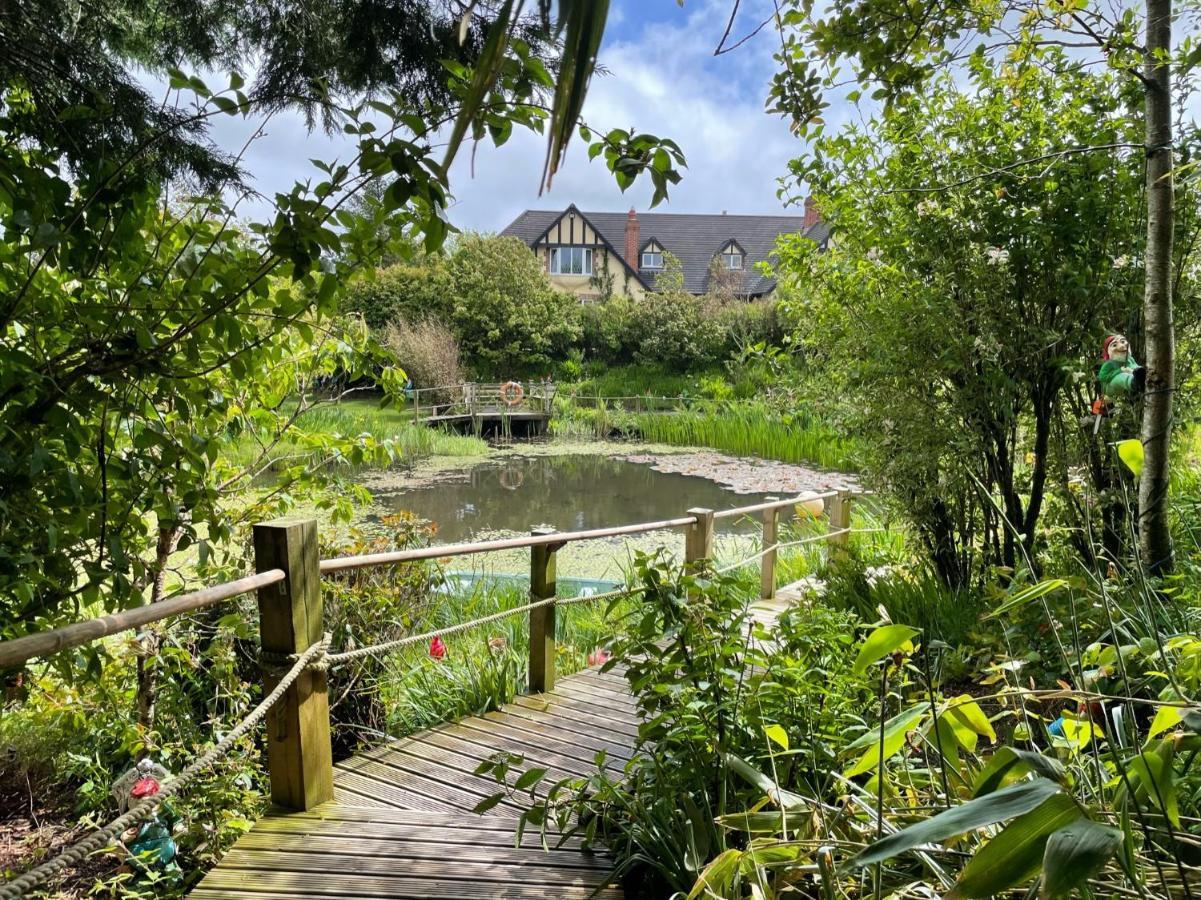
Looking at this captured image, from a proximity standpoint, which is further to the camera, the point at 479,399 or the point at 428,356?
the point at 428,356

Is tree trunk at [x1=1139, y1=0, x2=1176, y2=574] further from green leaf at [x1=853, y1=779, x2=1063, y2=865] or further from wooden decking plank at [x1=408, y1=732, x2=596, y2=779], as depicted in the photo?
green leaf at [x1=853, y1=779, x2=1063, y2=865]

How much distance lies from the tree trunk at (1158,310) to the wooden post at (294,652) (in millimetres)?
2268

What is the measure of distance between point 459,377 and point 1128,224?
17919mm

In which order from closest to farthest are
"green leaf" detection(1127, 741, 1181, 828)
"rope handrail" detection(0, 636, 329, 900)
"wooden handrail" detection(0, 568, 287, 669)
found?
"green leaf" detection(1127, 741, 1181, 828), "rope handrail" detection(0, 636, 329, 900), "wooden handrail" detection(0, 568, 287, 669)

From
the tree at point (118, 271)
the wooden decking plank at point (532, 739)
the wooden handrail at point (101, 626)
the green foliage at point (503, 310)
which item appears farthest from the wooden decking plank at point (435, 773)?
the green foliage at point (503, 310)

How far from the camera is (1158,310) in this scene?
7.02ft

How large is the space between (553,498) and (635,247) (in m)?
23.0

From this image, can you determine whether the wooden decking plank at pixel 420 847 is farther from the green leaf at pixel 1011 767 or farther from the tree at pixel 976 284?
the tree at pixel 976 284

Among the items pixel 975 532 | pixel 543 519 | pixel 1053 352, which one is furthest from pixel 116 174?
pixel 543 519

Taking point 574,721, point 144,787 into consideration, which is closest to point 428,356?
point 574,721

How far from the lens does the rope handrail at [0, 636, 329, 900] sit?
1042mm

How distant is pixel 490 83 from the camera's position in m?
0.38

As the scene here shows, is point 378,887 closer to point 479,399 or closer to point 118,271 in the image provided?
point 118,271

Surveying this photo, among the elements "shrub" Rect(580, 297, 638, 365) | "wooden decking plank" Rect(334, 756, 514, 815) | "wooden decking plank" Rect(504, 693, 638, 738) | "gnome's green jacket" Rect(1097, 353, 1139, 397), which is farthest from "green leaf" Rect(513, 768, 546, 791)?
"shrub" Rect(580, 297, 638, 365)
